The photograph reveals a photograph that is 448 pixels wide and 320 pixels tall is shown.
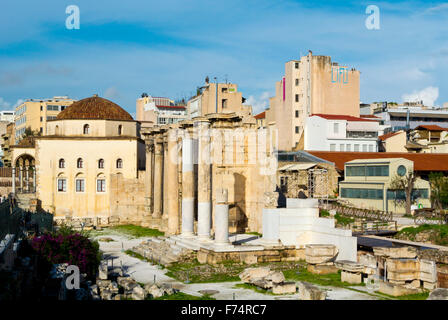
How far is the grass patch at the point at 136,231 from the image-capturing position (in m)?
42.4

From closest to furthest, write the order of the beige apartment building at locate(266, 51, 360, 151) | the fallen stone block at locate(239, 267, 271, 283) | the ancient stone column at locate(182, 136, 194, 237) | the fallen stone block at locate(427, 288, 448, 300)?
the fallen stone block at locate(427, 288, 448, 300)
the fallen stone block at locate(239, 267, 271, 283)
the ancient stone column at locate(182, 136, 194, 237)
the beige apartment building at locate(266, 51, 360, 151)

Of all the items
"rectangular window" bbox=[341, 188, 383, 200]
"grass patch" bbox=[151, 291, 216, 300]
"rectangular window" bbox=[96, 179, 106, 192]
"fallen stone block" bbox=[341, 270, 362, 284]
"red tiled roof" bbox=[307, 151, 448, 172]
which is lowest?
"grass patch" bbox=[151, 291, 216, 300]

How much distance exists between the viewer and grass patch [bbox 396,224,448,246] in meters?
32.0

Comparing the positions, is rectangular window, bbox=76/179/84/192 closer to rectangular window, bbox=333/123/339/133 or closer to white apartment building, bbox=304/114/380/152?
white apartment building, bbox=304/114/380/152

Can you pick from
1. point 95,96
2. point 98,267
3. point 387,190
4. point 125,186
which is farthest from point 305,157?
point 98,267

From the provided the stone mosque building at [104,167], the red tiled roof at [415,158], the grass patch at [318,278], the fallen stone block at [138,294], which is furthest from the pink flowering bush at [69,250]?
the red tiled roof at [415,158]

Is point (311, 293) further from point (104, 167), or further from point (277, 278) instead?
point (104, 167)

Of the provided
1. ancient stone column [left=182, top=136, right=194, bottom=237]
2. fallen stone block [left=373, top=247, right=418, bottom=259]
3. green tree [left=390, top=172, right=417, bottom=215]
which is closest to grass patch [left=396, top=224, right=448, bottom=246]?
green tree [left=390, top=172, right=417, bottom=215]

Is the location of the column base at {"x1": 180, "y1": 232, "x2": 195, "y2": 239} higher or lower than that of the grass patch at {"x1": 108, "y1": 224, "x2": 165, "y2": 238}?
higher

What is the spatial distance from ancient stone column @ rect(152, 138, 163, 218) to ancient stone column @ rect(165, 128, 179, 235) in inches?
197

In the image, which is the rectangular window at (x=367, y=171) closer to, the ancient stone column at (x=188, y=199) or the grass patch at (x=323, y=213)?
the grass patch at (x=323, y=213)

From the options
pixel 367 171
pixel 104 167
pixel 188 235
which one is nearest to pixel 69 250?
pixel 188 235

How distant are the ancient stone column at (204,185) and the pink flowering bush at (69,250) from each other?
23.5 ft

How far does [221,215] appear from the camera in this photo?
28.7 m
